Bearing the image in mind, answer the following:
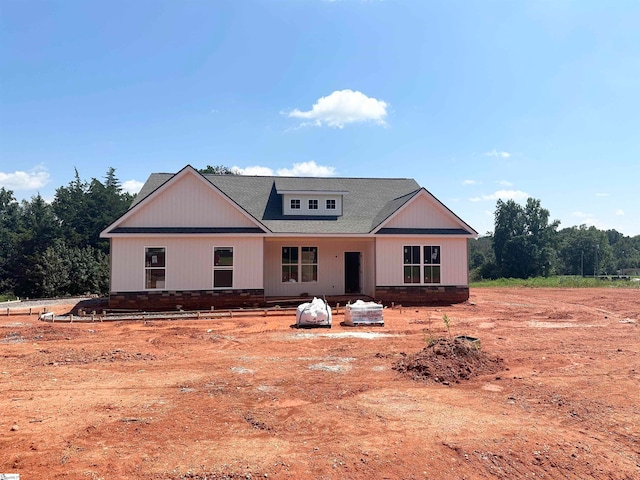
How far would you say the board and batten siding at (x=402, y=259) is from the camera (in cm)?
2038

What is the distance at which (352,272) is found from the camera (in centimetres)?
2298

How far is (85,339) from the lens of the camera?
12.3m

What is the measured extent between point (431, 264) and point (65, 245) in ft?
111

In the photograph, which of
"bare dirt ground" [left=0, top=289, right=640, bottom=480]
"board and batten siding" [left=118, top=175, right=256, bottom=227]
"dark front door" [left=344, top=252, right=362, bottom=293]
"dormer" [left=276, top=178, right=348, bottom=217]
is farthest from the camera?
"dark front door" [left=344, top=252, right=362, bottom=293]

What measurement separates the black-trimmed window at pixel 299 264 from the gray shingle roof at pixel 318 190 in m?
1.52

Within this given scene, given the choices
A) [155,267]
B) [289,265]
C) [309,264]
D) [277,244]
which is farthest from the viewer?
[309,264]

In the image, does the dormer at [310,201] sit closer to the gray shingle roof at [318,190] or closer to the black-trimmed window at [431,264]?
the gray shingle roof at [318,190]

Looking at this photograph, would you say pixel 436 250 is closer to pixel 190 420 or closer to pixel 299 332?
pixel 299 332

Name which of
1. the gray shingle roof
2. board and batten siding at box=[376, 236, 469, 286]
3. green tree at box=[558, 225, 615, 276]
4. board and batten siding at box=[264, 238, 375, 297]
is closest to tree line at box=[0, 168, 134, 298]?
the gray shingle roof

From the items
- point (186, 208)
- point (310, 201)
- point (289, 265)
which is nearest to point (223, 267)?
point (186, 208)

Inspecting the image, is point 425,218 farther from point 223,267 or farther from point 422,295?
point 223,267

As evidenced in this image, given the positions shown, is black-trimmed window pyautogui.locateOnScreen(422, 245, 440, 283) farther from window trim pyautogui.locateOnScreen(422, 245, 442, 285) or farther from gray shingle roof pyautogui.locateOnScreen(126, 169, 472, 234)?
gray shingle roof pyautogui.locateOnScreen(126, 169, 472, 234)

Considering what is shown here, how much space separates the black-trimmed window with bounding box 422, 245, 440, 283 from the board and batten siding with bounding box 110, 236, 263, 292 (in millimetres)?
7578

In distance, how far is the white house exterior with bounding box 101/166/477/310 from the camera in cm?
1834
